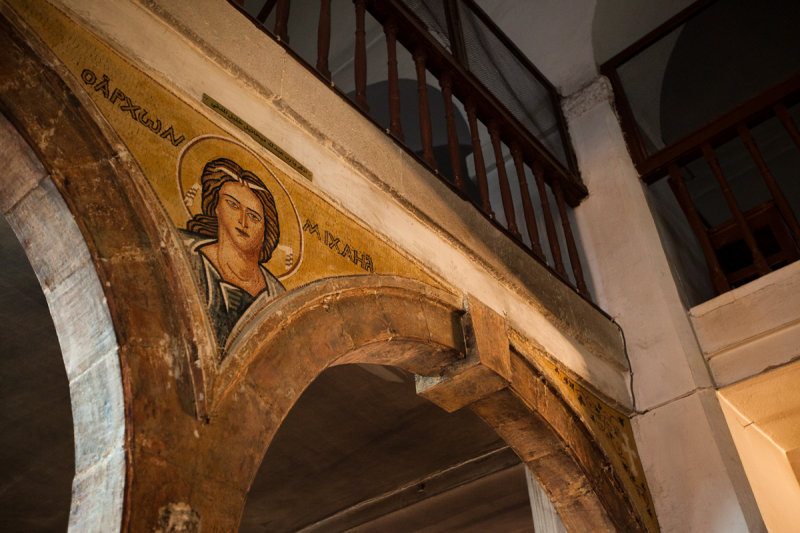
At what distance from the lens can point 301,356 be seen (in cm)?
265

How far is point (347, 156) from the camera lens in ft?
11.4

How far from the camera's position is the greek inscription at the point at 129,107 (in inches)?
95.0

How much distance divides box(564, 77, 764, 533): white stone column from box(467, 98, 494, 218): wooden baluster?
150 centimetres

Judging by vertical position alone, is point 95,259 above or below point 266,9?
below

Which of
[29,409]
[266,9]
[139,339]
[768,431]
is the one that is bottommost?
[139,339]

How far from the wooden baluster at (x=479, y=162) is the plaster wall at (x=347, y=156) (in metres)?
0.24

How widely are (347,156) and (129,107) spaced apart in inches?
46.8

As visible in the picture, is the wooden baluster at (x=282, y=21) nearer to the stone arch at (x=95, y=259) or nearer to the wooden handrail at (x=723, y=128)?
the stone arch at (x=95, y=259)

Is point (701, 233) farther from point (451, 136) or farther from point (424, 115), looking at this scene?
point (424, 115)

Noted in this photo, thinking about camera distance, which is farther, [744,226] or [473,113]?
[744,226]

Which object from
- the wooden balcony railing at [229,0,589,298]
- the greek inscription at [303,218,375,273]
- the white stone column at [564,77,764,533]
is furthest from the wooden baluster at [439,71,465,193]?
→ the white stone column at [564,77,764,533]

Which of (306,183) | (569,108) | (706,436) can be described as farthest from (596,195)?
(306,183)

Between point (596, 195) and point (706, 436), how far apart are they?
227 centimetres

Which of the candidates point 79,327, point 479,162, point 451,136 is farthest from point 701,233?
point 79,327
